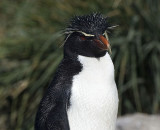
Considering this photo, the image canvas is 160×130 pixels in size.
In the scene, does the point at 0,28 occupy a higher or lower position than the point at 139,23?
higher

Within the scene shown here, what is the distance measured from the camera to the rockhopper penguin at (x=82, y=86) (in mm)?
3178

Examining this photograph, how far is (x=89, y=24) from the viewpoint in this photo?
3.24 metres

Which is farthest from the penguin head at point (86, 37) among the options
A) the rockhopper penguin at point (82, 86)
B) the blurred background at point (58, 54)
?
the blurred background at point (58, 54)

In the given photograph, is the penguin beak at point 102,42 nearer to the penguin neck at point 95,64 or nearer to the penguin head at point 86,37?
the penguin head at point 86,37

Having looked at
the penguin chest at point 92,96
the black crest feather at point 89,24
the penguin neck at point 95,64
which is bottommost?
the penguin chest at point 92,96

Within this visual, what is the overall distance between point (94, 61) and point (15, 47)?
2.59 m

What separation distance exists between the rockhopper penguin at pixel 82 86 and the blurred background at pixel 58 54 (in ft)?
7.02

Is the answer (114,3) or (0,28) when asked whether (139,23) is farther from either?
(0,28)

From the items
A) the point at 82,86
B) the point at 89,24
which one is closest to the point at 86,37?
the point at 89,24

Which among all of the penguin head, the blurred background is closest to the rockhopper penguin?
the penguin head

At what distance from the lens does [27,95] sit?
5516 mm

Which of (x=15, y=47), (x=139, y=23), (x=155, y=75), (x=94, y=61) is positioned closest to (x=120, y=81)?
(x=155, y=75)

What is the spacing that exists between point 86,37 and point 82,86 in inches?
12.1

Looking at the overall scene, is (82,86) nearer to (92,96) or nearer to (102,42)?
(92,96)
